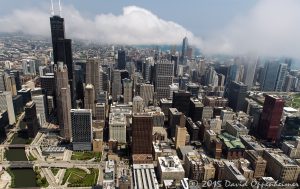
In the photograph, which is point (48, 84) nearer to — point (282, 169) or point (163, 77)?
point (163, 77)

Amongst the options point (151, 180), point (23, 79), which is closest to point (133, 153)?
point (151, 180)

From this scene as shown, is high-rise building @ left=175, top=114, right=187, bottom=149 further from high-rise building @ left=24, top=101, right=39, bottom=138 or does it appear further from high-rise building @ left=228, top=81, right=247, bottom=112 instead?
high-rise building @ left=24, top=101, right=39, bottom=138

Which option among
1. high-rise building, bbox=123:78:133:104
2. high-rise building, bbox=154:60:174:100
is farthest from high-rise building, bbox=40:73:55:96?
high-rise building, bbox=154:60:174:100

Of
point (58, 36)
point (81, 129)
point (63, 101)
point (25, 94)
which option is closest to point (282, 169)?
point (81, 129)

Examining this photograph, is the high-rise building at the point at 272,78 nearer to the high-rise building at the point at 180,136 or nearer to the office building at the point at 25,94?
the high-rise building at the point at 180,136

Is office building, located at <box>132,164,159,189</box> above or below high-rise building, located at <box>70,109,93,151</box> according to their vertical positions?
below

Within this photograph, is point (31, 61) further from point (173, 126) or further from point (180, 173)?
point (180, 173)

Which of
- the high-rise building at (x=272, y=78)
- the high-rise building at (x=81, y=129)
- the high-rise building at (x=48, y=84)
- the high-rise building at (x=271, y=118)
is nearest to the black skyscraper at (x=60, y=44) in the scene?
the high-rise building at (x=48, y=84)
